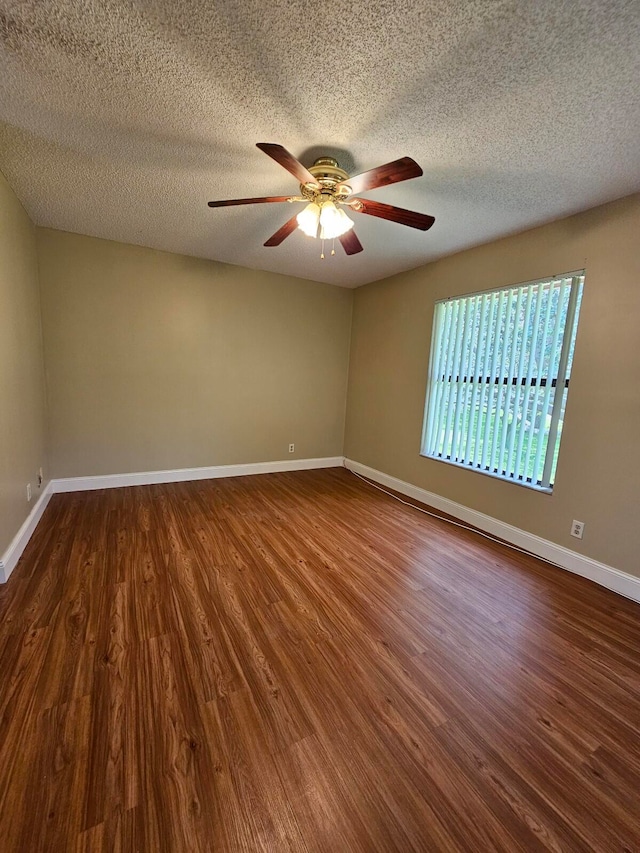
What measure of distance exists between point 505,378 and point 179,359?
3.27 meters

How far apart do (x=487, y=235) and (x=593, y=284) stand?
3.02 ft

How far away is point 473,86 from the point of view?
4.67 ft

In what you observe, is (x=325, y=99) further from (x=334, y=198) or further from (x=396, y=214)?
(x=396, y=214)

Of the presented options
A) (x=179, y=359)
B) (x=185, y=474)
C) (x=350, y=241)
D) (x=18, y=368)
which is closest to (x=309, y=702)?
(x=350, y=241)

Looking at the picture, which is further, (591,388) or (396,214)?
(591,388)

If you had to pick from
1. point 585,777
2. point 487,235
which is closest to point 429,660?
point 585,777

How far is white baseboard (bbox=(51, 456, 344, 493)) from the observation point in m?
3.53

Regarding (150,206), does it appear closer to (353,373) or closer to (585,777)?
(353,373)

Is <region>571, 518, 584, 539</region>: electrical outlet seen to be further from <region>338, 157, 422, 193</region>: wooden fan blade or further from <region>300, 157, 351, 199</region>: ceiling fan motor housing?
<region>300, 157, 351, 199</region>: ceiling fan motor housing

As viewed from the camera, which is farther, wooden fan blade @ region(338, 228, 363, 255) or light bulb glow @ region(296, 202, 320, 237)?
wooden fan blade @ region(338, 228, 363, 255)

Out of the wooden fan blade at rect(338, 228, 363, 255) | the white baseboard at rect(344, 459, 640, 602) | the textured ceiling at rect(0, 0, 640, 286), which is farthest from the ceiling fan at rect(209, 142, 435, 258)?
the white baseboard at rect(344, 459, 640, 602)

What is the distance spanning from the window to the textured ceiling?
2.16ft

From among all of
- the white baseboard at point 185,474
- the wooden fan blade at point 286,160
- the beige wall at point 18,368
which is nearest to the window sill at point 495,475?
the white baseboard at point 185,474

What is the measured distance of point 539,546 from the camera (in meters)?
2.66
